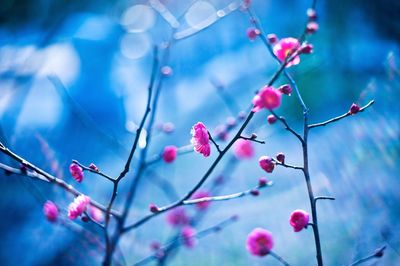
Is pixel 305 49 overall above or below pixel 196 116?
below

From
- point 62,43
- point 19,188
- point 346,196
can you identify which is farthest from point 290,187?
point 62,43

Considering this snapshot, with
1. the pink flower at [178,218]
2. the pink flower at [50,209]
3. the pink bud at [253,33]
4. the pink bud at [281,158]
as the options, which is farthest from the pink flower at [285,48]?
the pink flower at [178,218]

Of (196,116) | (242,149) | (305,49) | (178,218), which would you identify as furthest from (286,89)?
(196,116)

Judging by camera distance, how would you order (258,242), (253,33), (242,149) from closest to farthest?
1. (258,242)
2. (253,33)
3. (242,149)

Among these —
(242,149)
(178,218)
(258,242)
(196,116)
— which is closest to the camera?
(258,242)

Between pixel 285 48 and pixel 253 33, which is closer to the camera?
pixel 285 48

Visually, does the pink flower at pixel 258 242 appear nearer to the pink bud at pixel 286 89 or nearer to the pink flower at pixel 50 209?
the pink bud at pixel 286 89

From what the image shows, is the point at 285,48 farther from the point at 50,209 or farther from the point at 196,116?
the point at 196,116

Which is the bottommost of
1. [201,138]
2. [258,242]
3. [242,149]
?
[258,242]

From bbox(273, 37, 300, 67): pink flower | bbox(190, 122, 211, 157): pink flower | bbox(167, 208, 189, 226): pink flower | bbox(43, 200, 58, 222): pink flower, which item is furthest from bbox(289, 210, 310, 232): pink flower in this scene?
bbox(167, 208, 189, 226): pink flower
